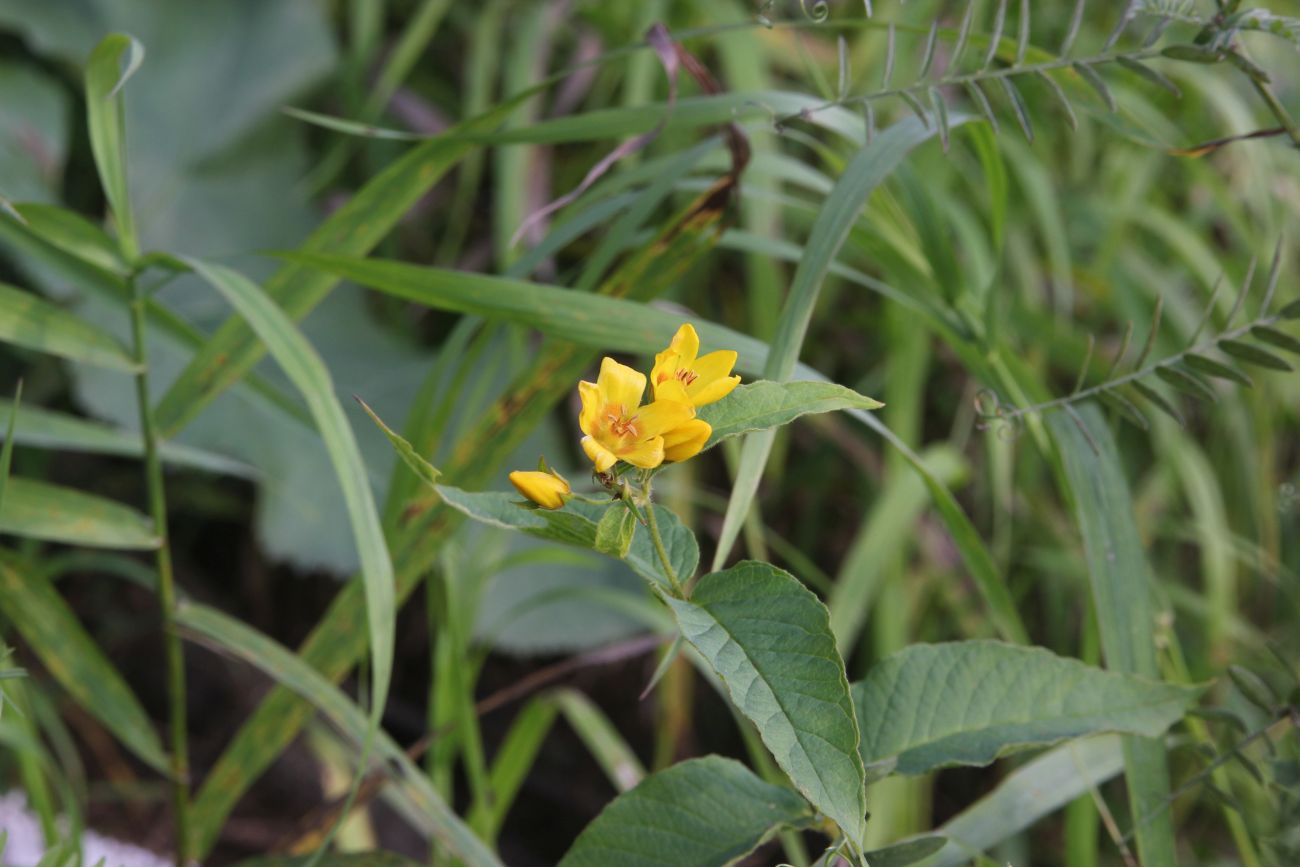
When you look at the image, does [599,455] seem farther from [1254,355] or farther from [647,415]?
[1254,355]

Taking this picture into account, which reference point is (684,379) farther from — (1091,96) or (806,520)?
(806,520)

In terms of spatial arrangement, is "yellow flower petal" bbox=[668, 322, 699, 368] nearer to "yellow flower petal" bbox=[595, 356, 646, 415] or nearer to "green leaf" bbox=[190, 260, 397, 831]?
"yellow flower petal" bbox=[595, 356, 646, 415]

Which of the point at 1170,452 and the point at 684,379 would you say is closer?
the point at 684,379

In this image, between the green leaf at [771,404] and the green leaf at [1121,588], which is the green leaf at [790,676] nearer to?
the green leaf at [771,404]

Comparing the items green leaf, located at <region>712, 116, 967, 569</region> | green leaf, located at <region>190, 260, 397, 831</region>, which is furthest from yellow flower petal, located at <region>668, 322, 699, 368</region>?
green leaf, located at <region>190, 260, 397, 831</region>

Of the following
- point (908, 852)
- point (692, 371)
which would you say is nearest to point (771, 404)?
point (692, 371)

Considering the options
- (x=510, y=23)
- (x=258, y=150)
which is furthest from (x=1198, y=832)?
(x=258, y=150)

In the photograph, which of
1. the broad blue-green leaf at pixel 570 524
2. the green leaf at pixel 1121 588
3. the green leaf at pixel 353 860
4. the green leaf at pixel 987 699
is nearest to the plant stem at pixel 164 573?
the green leaf at pixel 353 860
